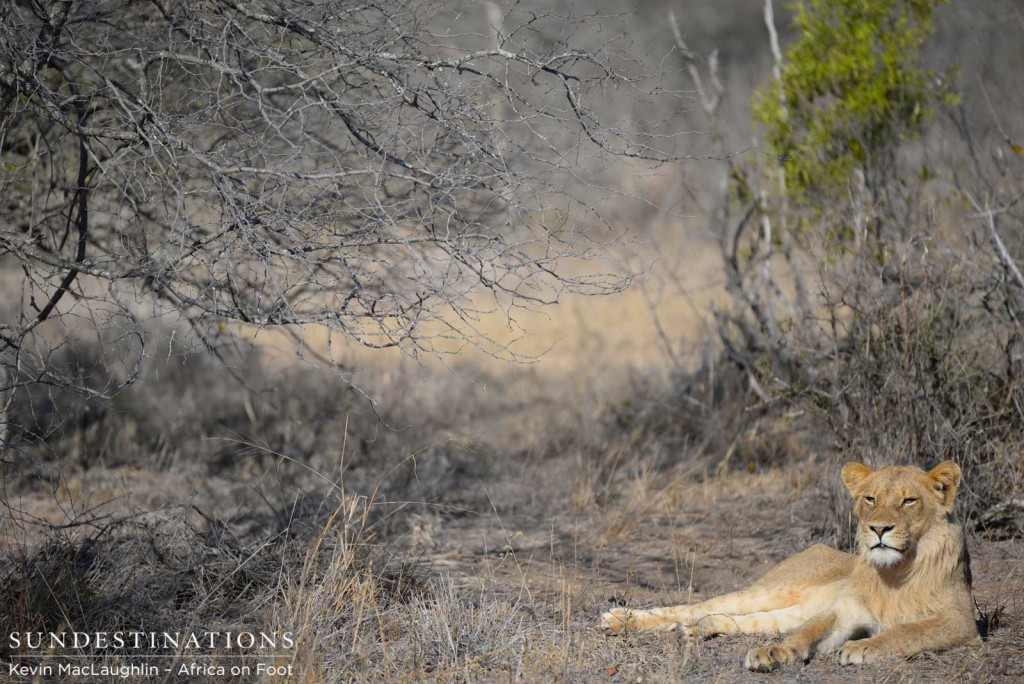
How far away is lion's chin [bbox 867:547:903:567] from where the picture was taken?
4301mm

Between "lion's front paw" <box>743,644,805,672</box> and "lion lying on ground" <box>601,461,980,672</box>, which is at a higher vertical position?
"lion lying on ground" <box>601,461,980,672</box>

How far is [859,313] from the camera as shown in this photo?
6.31 m

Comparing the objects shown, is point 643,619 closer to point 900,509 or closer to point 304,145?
point 900,509

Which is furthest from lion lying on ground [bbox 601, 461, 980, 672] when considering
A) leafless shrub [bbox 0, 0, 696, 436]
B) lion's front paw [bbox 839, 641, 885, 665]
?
leafless shrub [bbox 0, 0, 696, 436]

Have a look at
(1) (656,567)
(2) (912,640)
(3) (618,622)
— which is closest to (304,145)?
(3) (618,622)

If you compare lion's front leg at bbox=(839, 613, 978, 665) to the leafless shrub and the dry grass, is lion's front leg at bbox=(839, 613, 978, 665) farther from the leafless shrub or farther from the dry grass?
the leafless shrub

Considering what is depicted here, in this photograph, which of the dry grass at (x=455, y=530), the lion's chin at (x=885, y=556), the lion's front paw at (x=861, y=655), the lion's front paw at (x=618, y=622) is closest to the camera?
the lion's front paw at (x=861, y=655)

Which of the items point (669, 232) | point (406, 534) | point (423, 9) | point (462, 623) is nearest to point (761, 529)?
point (406, 534)

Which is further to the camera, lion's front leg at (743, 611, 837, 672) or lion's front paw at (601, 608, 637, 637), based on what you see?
lion's front paw at (601, 608, 637, 637)

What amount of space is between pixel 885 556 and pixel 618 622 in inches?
46.4

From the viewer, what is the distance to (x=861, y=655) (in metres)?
4.19

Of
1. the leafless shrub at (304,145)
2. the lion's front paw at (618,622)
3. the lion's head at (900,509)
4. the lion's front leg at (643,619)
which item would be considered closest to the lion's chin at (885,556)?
the lion's head at (900,509)

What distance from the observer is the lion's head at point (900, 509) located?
14.1 feet

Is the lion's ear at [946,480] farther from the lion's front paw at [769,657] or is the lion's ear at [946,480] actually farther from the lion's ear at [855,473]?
the lion's front paw at [769,657]
